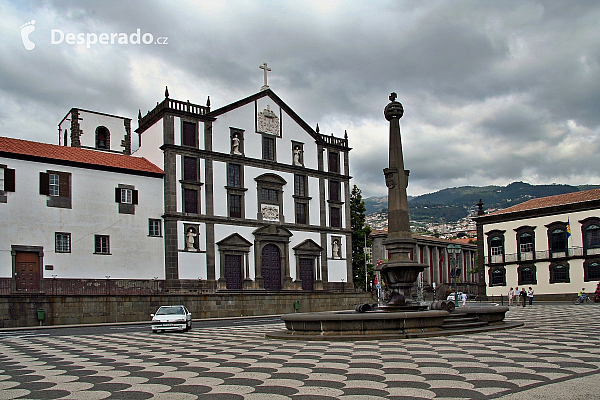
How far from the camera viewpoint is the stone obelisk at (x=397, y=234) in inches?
722

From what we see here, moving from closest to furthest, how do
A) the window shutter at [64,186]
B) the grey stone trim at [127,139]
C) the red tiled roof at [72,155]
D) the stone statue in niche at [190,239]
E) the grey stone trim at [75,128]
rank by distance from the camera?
the red tiled roof at [72,155], the window shutter at [64,186], the stone statue in niche at [190,239], the grey stone trim at [75,128], the grey stone trim at [127,139]

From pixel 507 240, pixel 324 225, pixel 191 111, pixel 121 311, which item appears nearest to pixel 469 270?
pixel 507 240

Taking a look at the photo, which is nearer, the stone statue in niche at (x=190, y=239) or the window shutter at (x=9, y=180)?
the window shutter at (x=9, y=180)

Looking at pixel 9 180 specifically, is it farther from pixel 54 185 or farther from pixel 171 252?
pixel 171 252

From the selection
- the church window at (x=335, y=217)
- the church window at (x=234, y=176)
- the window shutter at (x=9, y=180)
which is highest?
the church window at (x=234, y=176)

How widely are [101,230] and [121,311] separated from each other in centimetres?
713

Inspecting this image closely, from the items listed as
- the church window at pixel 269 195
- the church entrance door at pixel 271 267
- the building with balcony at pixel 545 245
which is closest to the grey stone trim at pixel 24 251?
the church entrance door at pixel 271 267

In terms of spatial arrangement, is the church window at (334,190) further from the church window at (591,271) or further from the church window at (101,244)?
the church window at (591,271)

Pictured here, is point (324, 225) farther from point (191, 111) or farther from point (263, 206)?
point (191, 111)

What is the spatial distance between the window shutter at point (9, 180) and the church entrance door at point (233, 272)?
1586cm

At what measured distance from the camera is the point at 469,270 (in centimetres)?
10475

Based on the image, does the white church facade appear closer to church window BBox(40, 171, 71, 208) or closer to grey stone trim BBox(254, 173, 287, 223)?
grey stone trim BBox(254, 173, 287, 223)

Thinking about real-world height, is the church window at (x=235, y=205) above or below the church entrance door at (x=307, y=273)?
above

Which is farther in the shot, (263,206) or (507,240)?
(507,240)
